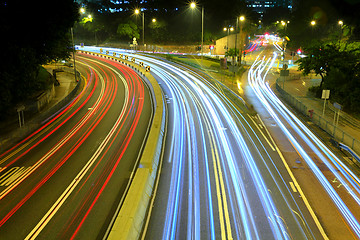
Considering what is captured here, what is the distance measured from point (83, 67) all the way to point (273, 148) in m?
44.9

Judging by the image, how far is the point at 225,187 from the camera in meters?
14.3

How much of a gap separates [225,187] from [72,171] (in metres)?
8.05

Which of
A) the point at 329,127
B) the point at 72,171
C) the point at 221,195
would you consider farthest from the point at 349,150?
the point at 72,171

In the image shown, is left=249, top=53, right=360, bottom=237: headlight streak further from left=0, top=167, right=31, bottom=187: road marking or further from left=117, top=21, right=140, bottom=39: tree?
left=117, top=21, right=140, bottom=39: tree

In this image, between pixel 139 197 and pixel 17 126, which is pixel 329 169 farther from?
pixel 17 126

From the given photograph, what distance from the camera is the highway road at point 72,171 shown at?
11.6 meters

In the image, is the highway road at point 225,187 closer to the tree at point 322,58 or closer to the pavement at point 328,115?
the pavement at point 328,115

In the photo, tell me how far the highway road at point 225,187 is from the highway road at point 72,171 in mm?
2263

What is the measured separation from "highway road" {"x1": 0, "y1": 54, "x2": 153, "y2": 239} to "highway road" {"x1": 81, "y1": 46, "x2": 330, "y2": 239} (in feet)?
7.43

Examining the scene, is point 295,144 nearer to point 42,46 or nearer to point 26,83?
point 26,83

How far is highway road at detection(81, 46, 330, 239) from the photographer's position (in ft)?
36.6

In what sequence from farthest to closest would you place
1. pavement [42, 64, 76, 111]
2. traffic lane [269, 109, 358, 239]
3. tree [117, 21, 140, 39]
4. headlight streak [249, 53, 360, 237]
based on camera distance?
tree [117, 21, 140, 39] < pavement [42, 64, 76, 111] < headlight streak [249, 53, 360, 237] < traffic lane [269, 109, 358, 239]

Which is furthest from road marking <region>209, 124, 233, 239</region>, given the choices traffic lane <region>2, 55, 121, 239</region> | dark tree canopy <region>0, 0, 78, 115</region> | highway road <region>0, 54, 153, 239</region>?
dark tree canopy <region>0, 0, 78, 115</region>

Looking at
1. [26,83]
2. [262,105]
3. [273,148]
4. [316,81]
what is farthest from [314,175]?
[316,81]
